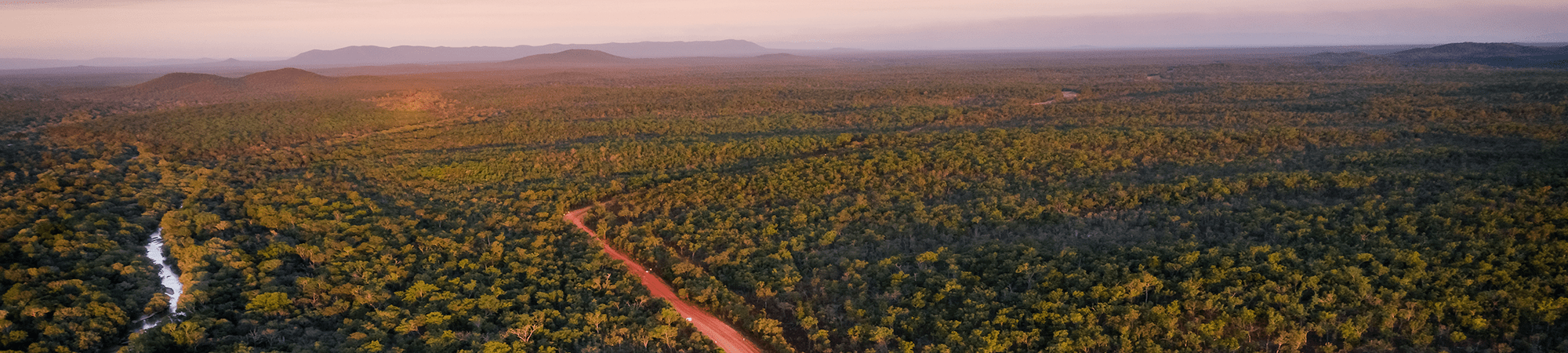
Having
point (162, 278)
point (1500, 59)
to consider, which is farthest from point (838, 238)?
point (1500, 59)

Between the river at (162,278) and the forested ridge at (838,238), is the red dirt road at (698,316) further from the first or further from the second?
the river at (162,278)

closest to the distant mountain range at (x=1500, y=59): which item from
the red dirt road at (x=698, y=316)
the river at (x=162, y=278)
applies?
the red dirt road at (x=698, y=316)

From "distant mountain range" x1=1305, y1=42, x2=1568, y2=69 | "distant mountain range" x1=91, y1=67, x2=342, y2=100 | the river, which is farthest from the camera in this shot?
"distant mountain range" x1=1305, y1=42, x2=1568, y2=69

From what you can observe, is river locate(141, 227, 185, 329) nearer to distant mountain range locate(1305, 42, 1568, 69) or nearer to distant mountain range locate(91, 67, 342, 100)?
distant mountain range locate(91, 67, 342, 100)

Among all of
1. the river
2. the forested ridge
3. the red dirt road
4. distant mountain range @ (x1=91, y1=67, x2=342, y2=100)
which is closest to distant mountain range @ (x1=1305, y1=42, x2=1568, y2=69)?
the forested ridge

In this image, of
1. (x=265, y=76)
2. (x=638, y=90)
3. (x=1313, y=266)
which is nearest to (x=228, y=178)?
(x=1313, y=266)

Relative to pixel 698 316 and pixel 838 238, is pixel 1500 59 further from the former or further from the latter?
pixel 698 316
